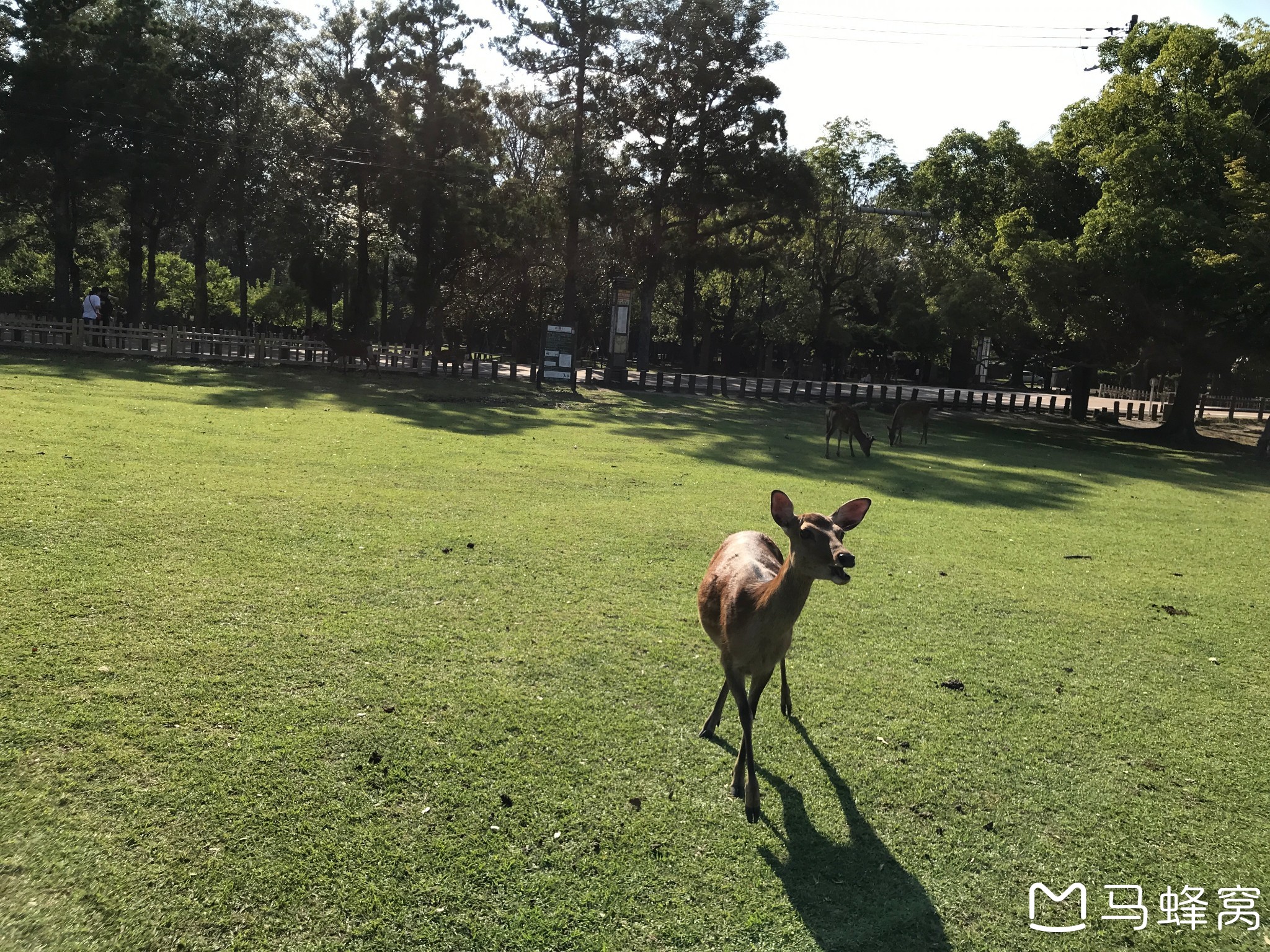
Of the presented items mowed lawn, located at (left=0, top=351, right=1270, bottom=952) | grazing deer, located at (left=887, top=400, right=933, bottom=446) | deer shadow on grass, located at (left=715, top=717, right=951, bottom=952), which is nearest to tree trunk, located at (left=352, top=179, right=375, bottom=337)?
grazing deer, located at (left=887, top=400, right=933, bottom=446)

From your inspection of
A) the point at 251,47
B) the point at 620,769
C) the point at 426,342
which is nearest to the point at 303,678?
the point at 620,769

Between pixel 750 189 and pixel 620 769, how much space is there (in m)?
33.4

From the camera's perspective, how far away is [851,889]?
3432 millimetres

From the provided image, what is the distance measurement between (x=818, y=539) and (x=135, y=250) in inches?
1428

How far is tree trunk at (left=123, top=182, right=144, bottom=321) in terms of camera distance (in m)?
30.8

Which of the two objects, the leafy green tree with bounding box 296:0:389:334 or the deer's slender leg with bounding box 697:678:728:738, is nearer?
the deer's slender leg with bounding box 697:678:728:738

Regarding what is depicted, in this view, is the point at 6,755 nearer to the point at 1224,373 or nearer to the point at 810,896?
the point at 810,896

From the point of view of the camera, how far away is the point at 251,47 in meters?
33.4

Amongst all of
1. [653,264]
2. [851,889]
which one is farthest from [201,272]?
[851,889]

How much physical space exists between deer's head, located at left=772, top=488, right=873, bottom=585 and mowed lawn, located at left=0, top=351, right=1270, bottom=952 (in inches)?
49.6

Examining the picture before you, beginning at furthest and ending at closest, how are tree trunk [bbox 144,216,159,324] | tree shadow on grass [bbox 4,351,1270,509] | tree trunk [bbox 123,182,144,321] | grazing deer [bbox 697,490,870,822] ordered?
tree trunk [bbox 144,216,159,324], tree trunk [bbox 123,182,144,321], tree shadow on grass [bbox 4,351,1270,509], grazing deer [bbox 697,490,870,822]

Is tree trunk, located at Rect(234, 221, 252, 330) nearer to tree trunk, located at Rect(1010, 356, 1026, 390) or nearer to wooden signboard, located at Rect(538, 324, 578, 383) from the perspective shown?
wooden signboard, located at Rect(538, 324, 578, 383)

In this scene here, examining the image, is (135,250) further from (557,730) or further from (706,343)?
(557,730)

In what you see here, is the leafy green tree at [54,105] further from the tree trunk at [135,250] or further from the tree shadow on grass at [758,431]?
the tree shadow on grass at [758,431]
